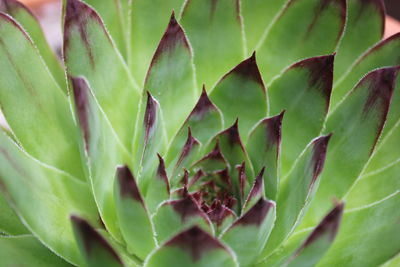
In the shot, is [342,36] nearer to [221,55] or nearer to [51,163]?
→ [221,55]

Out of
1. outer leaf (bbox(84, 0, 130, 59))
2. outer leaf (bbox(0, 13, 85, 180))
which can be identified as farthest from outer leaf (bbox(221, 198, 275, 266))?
outer leaf (bbox(84, 0, 130, 59))

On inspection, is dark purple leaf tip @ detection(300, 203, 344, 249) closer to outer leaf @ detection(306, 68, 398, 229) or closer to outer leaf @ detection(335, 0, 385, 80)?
outer leaf @ detection(306, 68, 398, 229)

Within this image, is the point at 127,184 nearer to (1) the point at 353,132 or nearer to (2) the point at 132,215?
(2) the point at 132,215

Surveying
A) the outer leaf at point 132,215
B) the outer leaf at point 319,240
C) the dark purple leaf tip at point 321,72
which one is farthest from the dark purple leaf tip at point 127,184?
the dark purple leaf tip at point 321,72

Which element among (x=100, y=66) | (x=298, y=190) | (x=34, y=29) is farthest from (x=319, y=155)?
(x=34, y=29)

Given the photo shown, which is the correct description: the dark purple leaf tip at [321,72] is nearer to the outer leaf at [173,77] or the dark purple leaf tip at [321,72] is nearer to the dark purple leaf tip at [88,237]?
the outer leaf at [173,77]

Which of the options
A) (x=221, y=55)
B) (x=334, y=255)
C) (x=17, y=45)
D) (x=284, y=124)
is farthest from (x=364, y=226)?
(x=17, y=45)
